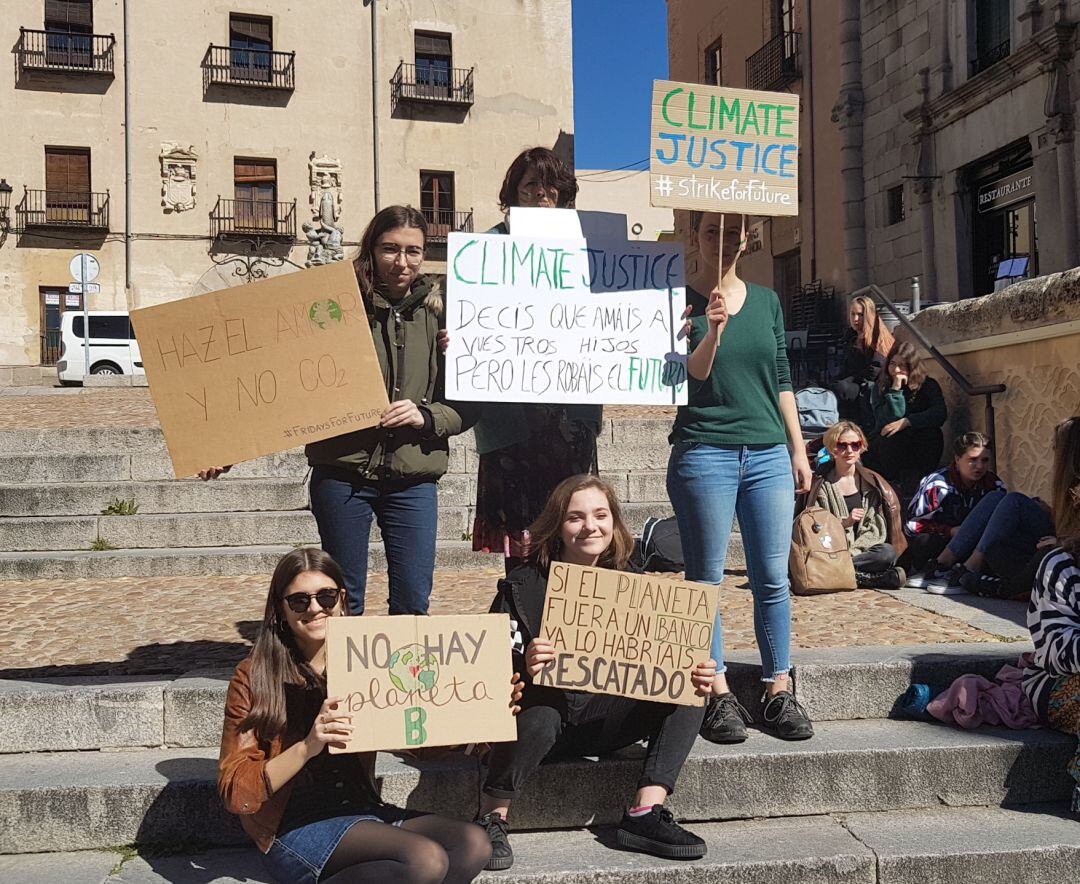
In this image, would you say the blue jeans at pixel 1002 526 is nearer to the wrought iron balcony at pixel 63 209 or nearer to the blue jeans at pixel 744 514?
the blue jeans at pixel 744 514

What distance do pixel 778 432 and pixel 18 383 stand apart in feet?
80.3

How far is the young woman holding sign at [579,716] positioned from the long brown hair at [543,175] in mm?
890

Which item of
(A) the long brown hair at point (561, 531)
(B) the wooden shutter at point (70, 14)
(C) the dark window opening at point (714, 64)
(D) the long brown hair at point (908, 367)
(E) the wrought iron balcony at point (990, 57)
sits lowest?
(A) the long brown hair at point (561, 531)

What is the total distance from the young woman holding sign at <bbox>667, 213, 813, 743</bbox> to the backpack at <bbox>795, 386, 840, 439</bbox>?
195 inches

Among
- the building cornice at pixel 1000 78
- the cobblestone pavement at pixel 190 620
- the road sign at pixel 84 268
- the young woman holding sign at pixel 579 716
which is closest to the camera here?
the young woman holding sign at pixel 579 716

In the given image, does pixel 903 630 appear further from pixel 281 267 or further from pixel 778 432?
pixel 281 267

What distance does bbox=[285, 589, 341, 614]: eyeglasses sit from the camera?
2777 mm

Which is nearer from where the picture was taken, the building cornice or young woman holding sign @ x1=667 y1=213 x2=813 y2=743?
young woman holding sign @ x1=667 y1=213 x2=813 y2=743

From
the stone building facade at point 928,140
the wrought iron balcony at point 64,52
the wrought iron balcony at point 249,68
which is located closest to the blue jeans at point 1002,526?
the stone building facade at point 928,140

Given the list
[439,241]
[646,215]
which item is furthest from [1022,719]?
[646,215]

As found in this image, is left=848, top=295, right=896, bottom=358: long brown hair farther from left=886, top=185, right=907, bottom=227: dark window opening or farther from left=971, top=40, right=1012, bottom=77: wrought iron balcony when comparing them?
left=886, top=185, right=907, bottom=227: dark window opening

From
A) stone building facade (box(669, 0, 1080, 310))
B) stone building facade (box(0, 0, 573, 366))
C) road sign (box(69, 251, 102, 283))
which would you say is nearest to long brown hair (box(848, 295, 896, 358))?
stone building facade (box(669, 0, 1080, 310))

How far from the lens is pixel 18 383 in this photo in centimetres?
2450

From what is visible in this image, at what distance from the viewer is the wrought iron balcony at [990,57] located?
15.0 m
